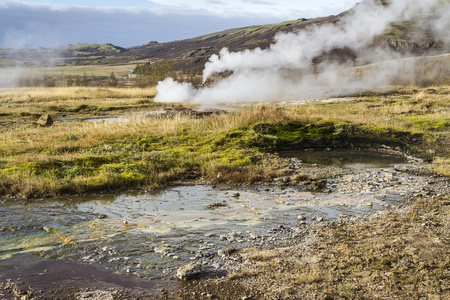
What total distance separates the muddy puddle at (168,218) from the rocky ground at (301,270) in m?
0.43

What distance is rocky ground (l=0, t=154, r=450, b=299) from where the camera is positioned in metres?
6.11

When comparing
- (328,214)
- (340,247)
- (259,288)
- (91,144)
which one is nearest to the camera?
(259,288)

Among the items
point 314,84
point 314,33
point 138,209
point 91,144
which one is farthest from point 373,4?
point 138,209

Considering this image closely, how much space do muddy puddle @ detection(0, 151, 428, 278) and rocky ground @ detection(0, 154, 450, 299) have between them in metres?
0.43

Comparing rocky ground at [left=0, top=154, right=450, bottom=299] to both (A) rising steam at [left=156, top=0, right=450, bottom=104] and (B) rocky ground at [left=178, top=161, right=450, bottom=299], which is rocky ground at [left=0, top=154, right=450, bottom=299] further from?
(A) rising steam at [left=156, top=0, right=450, bottom=104]

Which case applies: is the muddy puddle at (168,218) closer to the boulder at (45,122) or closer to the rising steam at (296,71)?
the boulder at (45,122)

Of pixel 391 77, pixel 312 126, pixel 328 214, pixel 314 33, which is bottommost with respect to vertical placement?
pixel 328 214

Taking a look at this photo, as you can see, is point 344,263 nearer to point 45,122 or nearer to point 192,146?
point 192,146

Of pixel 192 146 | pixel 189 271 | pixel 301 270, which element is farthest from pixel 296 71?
pixel 189 271

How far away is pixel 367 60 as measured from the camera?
61.4 m

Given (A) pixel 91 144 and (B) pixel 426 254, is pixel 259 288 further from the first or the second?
(A) pixel 91 144

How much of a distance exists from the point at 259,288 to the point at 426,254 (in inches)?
134

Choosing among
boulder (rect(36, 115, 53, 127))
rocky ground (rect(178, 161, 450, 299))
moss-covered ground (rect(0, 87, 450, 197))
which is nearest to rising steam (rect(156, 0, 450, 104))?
moss-covered ground (rect(0, 87, 450, 197))

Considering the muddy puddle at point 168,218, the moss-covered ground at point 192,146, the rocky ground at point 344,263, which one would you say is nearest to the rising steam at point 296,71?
the moss-covered ground at point 192,146
